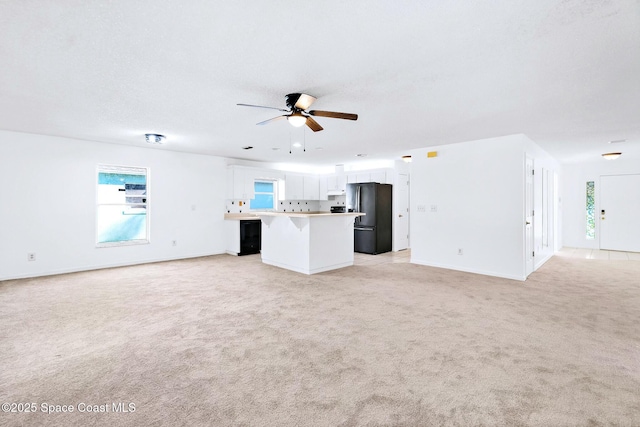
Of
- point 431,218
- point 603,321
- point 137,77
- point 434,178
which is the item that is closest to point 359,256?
point 431,218

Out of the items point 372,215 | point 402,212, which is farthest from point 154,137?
point 402,212

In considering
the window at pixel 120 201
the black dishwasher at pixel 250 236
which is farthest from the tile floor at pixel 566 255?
the window at pixel 120 201

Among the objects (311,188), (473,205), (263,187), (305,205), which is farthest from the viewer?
(305,205)

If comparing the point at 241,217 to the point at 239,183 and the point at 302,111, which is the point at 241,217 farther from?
the point at 302,111

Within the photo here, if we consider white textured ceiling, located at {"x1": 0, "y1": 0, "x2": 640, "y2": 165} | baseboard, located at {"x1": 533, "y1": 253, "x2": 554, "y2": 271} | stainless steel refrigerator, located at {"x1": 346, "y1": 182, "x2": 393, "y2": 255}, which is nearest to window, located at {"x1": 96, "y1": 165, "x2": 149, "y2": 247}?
white textured ceiling, located at {"x1": 0, "y1": 0, "x2": 640, "y2": 165}

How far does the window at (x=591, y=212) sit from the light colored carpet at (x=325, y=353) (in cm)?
490

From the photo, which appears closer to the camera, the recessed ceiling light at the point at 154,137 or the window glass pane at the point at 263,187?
the recessed ceiling light at the point at 154,137

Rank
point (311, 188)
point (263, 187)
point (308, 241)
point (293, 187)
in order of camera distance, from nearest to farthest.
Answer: point (308, 241) < point (263, 187) < point (293, 187) < point (311, 188)

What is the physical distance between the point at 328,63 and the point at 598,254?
8.49 metres

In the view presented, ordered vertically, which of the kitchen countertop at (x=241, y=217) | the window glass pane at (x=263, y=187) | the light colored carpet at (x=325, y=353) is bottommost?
the light colored carpet at (x=325, y=353)

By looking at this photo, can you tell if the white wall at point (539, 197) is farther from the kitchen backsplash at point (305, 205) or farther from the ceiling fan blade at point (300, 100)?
the kitchen backsplash at point (305, 205)

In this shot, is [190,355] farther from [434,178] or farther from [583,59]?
[434,178]

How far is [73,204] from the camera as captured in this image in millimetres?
5301

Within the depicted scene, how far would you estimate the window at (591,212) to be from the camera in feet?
26.1
